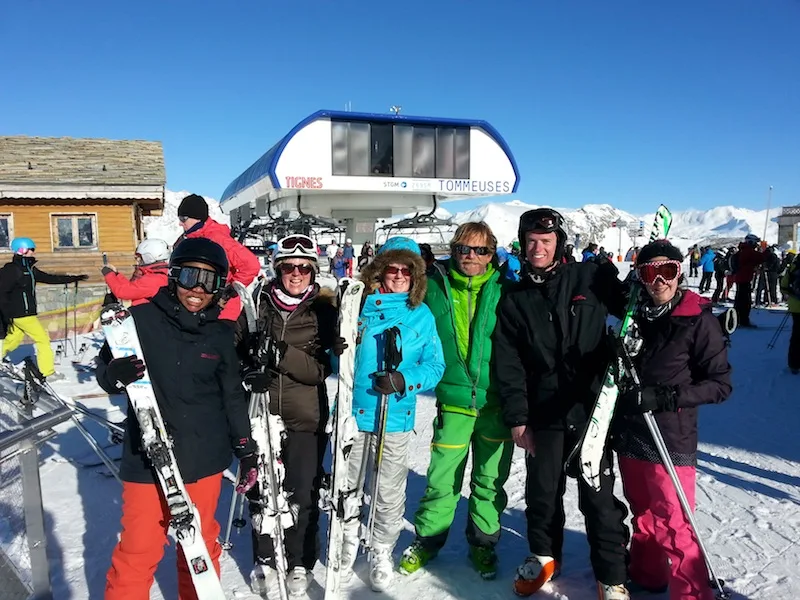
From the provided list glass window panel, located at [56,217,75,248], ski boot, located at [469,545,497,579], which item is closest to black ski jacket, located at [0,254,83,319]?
ski boot, located at [469,545,497,579]

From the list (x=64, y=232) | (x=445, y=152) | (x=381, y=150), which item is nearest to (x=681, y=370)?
(x=381, y=150)

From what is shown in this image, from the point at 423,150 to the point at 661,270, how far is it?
51.9 feet

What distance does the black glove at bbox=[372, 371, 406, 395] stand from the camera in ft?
8.66

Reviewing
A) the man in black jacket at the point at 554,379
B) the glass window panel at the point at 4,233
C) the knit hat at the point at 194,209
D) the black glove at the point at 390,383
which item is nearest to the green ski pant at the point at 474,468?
the man in black jacket at the point at 554,379

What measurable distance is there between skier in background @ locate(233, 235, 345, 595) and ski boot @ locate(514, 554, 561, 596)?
1070 millimetres

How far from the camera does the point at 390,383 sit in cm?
265

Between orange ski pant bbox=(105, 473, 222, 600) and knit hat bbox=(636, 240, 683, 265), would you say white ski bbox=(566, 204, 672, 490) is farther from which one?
orange ski pant bbox=(105, 473, 222, 600)

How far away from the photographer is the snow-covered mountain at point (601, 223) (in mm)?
48156

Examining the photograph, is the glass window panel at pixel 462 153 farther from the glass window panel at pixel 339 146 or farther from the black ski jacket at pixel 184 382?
the black ski jacket at pixel 184 382

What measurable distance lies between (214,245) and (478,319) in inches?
53.8

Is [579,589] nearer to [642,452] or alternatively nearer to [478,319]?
[642,452]

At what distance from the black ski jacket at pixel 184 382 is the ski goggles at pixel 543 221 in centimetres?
154

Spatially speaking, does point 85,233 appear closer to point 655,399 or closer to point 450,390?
point 450,390

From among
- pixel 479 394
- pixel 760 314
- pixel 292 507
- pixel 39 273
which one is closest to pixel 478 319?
pixel 479 394
